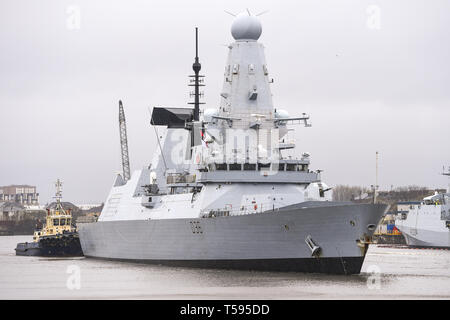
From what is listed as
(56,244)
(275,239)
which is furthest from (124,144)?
(275,239)

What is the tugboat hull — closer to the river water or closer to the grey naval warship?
the grey naval warship

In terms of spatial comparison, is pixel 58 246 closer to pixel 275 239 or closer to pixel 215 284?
pixel 275 239

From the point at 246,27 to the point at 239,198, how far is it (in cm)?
774

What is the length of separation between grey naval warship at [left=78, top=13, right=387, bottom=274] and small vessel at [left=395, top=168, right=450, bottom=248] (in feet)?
85.9

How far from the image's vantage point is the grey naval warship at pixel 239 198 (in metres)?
30.9

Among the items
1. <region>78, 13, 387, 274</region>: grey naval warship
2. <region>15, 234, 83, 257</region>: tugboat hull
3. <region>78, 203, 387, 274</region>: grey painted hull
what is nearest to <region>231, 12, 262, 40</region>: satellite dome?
<region>78, 13, 387, 274</region>: grey naval warship

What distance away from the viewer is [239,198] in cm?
3500

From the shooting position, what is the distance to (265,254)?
3247 centimetres

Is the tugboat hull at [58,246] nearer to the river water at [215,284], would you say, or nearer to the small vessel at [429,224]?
the river water at [215,284]

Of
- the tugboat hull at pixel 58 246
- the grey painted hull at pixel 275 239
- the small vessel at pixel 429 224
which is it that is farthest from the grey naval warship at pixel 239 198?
the small vessel at pixel 429 224

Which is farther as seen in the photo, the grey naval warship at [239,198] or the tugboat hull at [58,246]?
the tugboat hull at [58,246]

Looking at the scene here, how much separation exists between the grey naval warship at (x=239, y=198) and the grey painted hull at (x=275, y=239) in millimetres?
39
